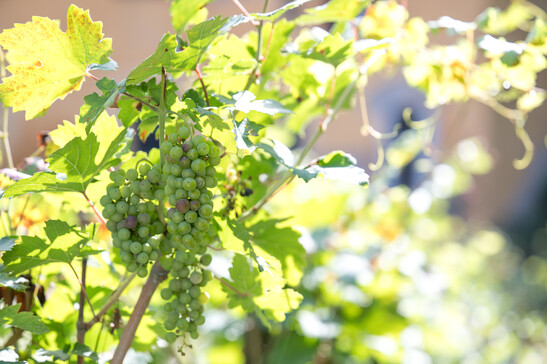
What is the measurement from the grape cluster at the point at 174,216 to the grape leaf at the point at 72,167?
2 centimetres

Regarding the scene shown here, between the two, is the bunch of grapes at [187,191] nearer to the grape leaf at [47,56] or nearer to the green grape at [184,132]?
the green grape at [184,132]

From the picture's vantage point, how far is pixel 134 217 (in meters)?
0.41

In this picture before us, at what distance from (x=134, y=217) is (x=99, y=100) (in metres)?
0.09

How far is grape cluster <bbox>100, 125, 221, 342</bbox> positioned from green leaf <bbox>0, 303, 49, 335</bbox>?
8 cm

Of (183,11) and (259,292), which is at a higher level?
(183,11)

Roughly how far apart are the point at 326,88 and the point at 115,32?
10.0 ft

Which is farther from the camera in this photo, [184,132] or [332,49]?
[332,49]

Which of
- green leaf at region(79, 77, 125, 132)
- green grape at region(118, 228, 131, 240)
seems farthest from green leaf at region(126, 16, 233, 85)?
green grape at region(118, 228, 131, 240)

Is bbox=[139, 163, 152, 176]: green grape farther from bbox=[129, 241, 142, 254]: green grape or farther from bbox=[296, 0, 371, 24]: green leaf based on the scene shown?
bbox=[296, 0, 371, 24]: green leaf

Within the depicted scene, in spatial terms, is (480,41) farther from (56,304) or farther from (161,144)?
(56,304)

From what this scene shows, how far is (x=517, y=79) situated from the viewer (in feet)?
2.40

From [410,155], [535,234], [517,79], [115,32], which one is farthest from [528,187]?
[517,79]

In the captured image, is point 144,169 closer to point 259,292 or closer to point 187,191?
point 187,191

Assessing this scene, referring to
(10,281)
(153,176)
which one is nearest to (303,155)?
(153,176)
